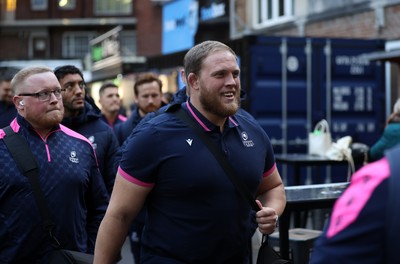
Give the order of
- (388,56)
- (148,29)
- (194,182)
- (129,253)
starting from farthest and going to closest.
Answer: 1. (148,29)
2. (388,56)
3. (129,253)
4. (194,182)

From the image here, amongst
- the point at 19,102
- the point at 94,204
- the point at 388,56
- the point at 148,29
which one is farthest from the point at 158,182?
the point at 148,29

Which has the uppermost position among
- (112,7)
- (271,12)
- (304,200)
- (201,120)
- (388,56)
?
(112,7)

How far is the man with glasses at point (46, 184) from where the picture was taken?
12.2 feet

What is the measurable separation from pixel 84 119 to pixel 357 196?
4143 millimetres

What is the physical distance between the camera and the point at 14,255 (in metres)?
3.69

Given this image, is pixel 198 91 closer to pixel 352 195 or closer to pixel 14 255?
pixel 14 255

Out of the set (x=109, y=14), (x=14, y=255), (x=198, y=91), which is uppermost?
(x=109, y=14)

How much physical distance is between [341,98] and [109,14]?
39.1m

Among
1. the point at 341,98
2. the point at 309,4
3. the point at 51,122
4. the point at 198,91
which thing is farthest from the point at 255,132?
the point at 309,4

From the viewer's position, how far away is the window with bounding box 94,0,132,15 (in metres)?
49.0

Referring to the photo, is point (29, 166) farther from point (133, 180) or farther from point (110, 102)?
point (110, 102)

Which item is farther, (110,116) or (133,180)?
(110,116)

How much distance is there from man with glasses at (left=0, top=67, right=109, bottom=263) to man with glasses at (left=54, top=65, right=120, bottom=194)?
0.96 meters

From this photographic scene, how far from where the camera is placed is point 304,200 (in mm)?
5410
